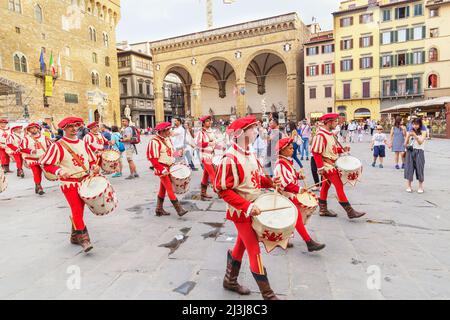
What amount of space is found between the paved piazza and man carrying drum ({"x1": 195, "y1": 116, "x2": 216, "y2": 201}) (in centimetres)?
61

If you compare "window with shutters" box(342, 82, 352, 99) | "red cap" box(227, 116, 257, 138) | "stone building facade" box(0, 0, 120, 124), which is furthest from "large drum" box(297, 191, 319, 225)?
"window with shutters" box(342, 82, 352, 99)

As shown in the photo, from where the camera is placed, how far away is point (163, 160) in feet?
18.4

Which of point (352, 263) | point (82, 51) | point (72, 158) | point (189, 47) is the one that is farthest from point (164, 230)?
point (189, 47)

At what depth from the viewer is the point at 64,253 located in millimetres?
4145

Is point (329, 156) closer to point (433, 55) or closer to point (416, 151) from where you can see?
point (416, 151)

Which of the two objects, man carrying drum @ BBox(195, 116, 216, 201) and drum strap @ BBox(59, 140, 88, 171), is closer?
drum strap @ BBox(59, 140, 88, 171)

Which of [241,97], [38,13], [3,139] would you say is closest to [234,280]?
[3,139]

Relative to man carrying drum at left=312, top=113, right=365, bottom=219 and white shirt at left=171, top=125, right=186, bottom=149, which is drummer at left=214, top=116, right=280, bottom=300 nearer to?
man carrying drum at left=312, top=113, right=365, bottom=219

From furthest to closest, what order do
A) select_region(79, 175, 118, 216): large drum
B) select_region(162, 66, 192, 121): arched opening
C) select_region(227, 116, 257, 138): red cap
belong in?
select_region(162, 66, 192, 121): arched opening
select_region(79, 175, 118, 216): large drum
select_region(227, 116, 257, 138): red cap

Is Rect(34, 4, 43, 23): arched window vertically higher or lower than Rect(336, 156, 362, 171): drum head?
higher

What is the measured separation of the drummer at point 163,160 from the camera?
5.52m

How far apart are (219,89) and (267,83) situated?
7.25 meters

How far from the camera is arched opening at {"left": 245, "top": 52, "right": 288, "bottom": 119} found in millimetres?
42688
